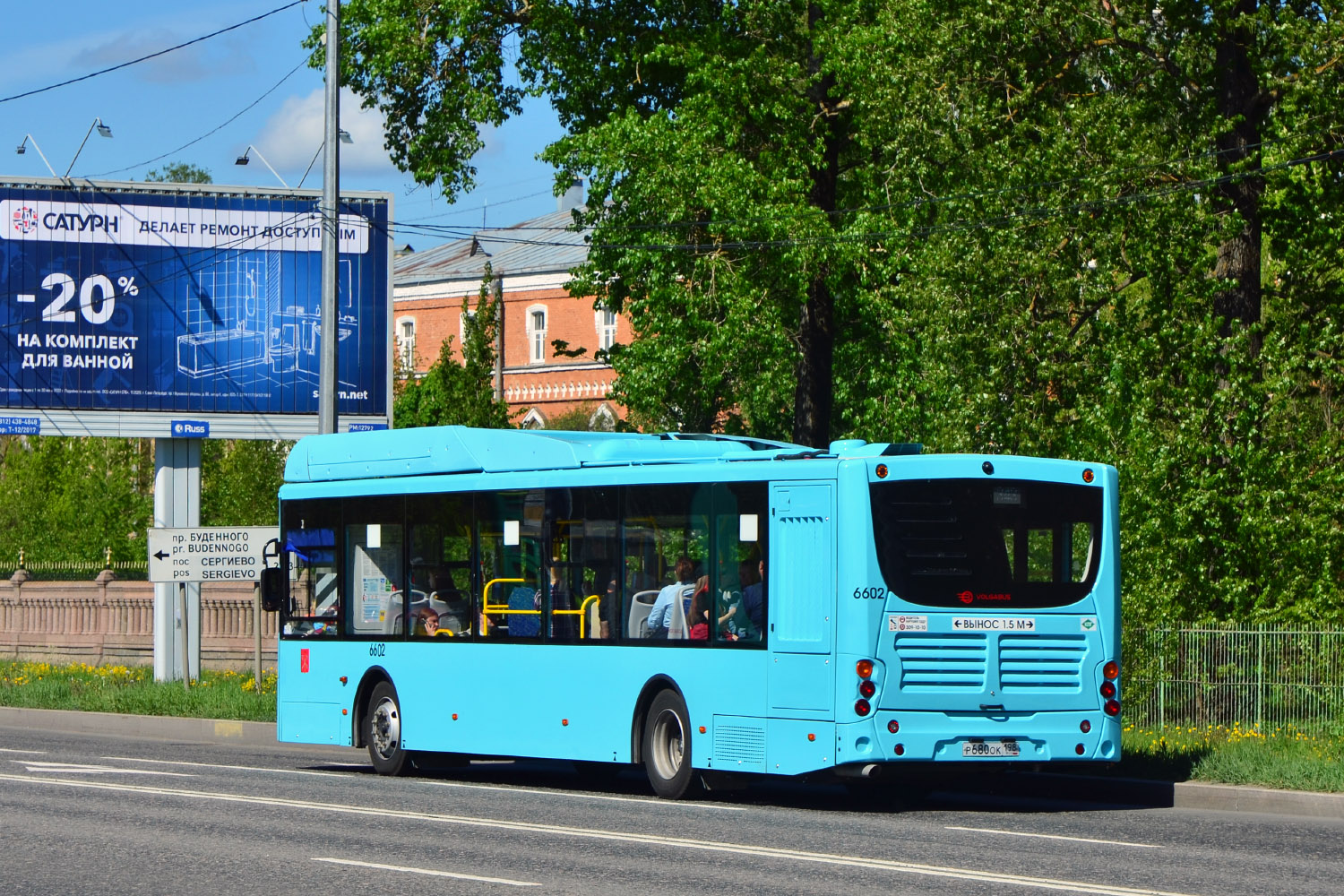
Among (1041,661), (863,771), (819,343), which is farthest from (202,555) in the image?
(1041,661)

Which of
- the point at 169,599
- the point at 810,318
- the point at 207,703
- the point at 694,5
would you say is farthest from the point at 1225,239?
the point at 169,599

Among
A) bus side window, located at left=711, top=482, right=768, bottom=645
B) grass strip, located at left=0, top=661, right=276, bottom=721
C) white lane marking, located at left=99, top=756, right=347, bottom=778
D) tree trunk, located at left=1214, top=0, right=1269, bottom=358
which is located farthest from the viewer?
grass strip, located at left=0, top=661, right=276, bottom=721

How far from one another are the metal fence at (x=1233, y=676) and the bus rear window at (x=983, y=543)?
5.55m

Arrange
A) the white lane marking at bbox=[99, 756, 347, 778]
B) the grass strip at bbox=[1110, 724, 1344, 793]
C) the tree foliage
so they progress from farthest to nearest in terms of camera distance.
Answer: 1. the tree foliage
2. the white lane marking at bbox=[99, 756, 347, 778]
3. the grass strip at bbox=[1110, 724, 1344, 793]

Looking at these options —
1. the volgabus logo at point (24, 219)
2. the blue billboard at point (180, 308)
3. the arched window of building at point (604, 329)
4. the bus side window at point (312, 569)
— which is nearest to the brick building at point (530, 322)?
the arched window of building at point (604, 329)

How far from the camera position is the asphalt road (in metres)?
10.6

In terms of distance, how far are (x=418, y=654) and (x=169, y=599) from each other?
550 inches

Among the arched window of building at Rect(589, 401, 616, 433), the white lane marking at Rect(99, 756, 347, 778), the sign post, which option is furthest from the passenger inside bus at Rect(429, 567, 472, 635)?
the arched window of building at Rect(589, 401, 616, 433)

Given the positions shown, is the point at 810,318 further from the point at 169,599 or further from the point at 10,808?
the point at 10,808

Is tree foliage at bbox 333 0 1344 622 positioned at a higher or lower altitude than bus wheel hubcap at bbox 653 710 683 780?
higher

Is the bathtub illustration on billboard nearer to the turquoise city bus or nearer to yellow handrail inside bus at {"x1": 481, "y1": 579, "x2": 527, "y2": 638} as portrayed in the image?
the turquoise city bus

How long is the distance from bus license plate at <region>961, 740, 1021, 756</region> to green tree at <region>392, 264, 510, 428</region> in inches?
1595

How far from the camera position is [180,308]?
33.3 m

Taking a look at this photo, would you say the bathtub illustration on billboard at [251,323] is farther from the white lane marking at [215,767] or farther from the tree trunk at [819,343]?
the white lane marking at [215,767]
